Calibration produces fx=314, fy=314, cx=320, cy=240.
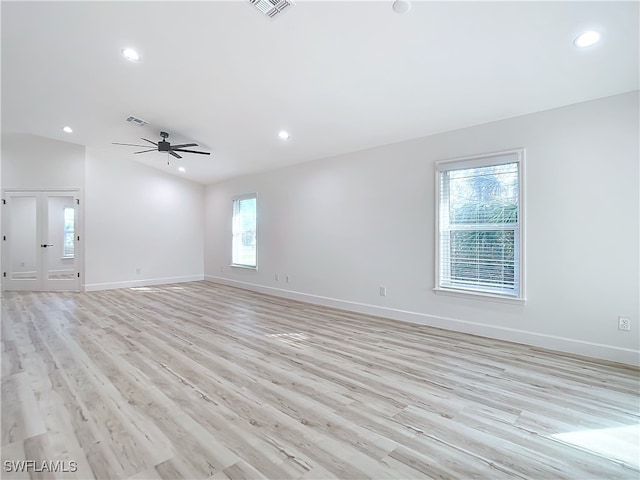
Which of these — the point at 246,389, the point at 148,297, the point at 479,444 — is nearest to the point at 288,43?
the point at 246,389

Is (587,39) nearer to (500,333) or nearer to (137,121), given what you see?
(500,333)

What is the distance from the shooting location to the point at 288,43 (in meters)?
2.96

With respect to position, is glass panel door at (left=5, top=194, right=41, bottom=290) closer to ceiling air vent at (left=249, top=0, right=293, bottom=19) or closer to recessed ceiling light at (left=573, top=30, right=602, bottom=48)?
ceiling air vent at (left=249, top=0, right=293, bottom=19)

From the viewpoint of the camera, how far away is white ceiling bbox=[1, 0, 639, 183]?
253 centimetres

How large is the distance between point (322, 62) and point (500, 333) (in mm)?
3683

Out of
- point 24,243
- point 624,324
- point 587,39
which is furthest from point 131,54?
point 24,243

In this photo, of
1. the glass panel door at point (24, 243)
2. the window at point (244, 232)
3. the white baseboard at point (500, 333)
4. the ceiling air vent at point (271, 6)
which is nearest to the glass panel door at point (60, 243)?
the glass panel door at point (24, 243)

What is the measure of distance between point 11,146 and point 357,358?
336 inches

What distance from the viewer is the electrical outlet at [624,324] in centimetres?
305

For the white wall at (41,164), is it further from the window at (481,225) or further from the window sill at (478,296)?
the window sill at (478,296)

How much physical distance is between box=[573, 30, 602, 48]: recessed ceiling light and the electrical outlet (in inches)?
100

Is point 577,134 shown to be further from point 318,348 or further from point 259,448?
point 259,448

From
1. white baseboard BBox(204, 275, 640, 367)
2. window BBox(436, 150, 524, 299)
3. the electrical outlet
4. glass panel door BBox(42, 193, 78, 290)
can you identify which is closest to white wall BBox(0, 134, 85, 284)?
glass panel door BBox(42, 193, 78, 290)

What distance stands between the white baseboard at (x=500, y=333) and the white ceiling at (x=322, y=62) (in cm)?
254
